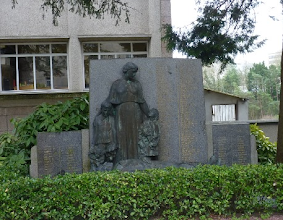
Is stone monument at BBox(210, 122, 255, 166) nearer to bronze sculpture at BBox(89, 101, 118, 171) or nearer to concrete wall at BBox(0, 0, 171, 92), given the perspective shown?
bronze sculpture at BBox(89, 101, 118, 171)

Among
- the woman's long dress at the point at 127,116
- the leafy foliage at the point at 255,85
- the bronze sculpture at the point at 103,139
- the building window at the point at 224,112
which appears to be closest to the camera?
the bronze sculpture at the point at 103,139

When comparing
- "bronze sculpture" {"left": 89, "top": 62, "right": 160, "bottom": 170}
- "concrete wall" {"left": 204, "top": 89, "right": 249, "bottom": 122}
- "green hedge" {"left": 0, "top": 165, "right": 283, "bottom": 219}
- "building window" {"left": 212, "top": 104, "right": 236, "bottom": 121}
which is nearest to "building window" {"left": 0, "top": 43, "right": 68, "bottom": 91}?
"concrete wall" {"left": 204, "top": 89, "right": 249, "bottom": 122}

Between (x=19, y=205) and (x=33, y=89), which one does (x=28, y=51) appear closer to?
(x=33, y=89)

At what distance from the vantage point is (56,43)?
13805 millimetres

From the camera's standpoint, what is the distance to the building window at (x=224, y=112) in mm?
17344

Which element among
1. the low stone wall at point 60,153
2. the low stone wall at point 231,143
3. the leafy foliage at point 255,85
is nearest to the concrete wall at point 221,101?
the low stone wall at point 231,143

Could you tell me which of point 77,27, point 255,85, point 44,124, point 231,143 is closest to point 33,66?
point 77,27

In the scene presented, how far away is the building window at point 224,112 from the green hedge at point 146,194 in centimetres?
1258

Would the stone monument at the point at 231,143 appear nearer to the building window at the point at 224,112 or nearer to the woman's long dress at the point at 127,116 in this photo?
the woman's long dress at the point at 127,116

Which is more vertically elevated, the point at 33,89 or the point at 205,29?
the point at 205,29

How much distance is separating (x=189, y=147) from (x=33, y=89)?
8.70 m

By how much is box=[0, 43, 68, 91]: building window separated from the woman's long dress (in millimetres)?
8044

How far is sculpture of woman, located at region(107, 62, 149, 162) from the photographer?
6277mm

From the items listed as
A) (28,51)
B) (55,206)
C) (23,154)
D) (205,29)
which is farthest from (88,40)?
(55,206)
